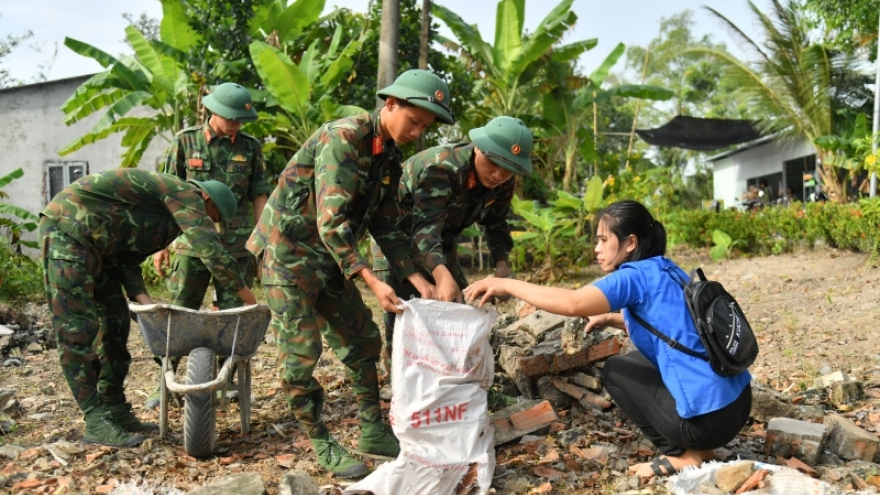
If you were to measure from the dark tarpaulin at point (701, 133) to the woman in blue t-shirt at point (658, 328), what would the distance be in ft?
47.9

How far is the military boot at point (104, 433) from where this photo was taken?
384 cm

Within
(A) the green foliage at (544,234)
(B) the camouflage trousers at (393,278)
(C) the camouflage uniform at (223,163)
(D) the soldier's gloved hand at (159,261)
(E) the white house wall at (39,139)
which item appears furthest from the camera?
(E) the white house wall at (39,139)

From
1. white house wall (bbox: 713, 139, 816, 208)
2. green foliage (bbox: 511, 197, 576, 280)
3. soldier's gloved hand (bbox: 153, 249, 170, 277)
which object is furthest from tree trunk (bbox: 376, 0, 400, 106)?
white house wall (bbox: 713, 139, 816, 208)

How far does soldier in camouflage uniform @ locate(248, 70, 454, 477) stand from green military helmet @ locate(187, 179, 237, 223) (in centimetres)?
54

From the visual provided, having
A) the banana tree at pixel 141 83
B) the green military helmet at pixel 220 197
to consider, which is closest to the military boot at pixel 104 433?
the green military helmet at pixel 220 197

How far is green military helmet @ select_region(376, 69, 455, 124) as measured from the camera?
125 inches

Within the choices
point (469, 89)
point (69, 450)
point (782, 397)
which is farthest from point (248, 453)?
point (469, 89)

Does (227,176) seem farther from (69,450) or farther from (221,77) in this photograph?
(221,77)

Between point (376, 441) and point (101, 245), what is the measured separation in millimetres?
1749

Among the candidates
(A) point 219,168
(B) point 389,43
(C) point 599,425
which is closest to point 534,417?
(C) point 599,425

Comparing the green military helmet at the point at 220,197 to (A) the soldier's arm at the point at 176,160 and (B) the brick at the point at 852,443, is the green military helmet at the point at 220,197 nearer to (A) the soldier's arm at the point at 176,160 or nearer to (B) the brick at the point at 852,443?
(A) the soldier's arm at the point at 176,160

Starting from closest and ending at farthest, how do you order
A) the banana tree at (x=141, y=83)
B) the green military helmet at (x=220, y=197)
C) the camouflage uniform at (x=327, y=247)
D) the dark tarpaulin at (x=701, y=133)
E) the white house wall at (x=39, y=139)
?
the camouflage uniform at (x=327, y=247) → the green military helmet at (x=220, y=197) → the banana tree at (x=141, y=83) → the white house wall at (x=39, y=139) → the dark tarpaulin at (x=701, y=133)

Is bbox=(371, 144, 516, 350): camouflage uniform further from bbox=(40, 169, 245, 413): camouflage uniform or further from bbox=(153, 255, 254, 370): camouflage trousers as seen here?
bbox=(153, 255, 254, 370): camouflage trousers

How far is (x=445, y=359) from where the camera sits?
3207mm
